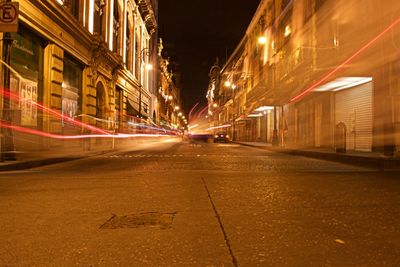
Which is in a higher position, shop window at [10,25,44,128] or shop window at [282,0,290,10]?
shop window at [282,0,290,10]

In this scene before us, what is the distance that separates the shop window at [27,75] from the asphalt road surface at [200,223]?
32.0ft

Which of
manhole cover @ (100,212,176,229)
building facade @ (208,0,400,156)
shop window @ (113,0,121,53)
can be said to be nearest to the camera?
manhole cover @ (100,212,176,229)

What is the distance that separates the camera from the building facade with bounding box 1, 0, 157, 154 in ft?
59.0

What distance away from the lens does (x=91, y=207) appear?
6141mm

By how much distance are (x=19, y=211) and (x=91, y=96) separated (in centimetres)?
2344

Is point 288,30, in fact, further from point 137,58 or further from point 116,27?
point 137,58

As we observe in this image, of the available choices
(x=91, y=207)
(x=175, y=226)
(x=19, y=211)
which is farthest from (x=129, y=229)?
(x=19, y=211)

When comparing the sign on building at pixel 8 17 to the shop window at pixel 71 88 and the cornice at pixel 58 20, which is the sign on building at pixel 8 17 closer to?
the cornice at pixel 58 20

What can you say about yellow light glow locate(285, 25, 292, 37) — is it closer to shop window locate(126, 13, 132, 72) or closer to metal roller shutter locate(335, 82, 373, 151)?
metal roller shutter locate(335, 82, 373, 151)

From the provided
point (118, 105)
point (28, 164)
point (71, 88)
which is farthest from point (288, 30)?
point (28, 164)

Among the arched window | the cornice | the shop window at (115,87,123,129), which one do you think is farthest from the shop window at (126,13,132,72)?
the cornice

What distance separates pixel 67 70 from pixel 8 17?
41.9 ft

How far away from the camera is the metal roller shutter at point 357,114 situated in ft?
68.2

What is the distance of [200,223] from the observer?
5.05 m
